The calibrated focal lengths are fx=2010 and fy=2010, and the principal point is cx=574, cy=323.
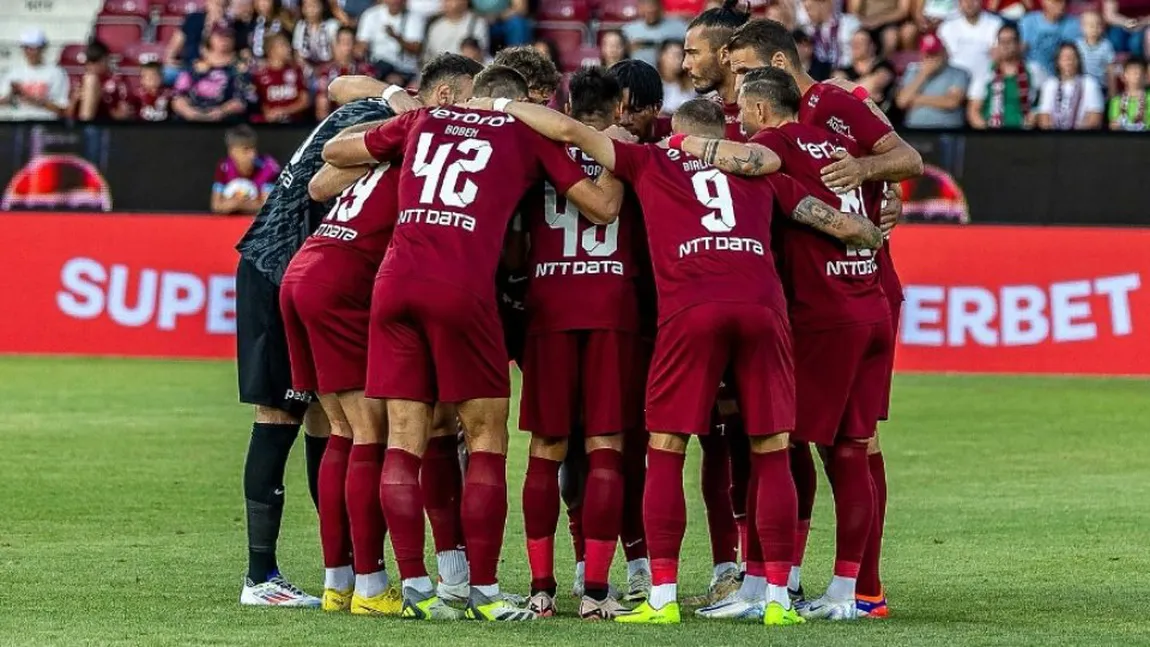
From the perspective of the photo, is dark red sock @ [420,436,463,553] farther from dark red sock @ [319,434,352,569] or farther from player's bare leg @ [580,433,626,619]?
player's bare leg @ [580,433,626,619]

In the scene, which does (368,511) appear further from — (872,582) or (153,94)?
(153,94)

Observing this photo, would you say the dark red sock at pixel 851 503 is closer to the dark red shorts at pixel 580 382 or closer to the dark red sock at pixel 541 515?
the dark red shorts at pixel 580 382

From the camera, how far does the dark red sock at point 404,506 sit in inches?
294

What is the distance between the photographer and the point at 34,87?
24031 millimetres

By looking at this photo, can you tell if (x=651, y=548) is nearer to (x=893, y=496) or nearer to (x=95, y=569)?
(x=95, y=569)

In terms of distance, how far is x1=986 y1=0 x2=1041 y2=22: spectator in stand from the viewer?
69.6 feet

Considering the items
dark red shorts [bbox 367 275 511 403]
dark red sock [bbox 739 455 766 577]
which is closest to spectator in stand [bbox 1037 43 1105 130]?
dark red sock [bbox 739 455 766 577]

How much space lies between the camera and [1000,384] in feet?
56.4

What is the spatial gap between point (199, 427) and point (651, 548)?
744 cm

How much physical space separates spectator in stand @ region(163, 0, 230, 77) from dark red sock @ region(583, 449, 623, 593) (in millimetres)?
15675

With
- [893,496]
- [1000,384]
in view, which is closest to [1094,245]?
[1000,384]

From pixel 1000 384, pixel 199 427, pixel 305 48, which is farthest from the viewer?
pixel 305 48

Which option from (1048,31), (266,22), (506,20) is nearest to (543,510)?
(1048,31)

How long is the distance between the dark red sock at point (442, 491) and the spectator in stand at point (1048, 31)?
44.2 feet
